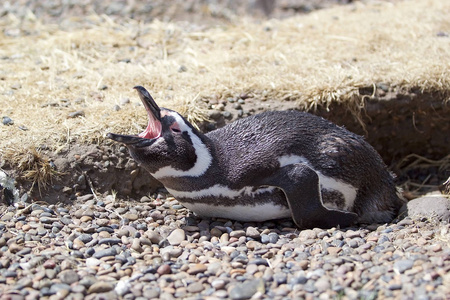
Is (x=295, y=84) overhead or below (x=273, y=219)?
overhead

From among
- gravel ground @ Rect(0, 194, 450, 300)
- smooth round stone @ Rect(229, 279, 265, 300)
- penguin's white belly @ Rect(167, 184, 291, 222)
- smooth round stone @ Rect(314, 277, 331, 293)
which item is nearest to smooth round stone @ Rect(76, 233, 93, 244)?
gravel ground @ Rect(0, 194, 450, 300)

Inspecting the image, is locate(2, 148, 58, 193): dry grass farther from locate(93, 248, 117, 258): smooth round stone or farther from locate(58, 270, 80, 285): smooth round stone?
locate(58, 270, 80, 285): smooth round stone

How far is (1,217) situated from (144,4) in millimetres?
4695

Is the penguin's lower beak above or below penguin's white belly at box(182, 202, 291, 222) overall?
above

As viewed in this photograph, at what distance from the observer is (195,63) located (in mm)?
6039

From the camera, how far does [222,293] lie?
3197 millimetres

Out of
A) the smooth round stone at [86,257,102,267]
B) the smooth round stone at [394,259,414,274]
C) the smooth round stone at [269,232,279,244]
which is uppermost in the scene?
the smooth round stone at [86,257,102,267]

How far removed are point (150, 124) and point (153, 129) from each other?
44 mm

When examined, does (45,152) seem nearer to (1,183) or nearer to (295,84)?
(1,183)

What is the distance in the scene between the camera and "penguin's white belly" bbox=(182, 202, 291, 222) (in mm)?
4172

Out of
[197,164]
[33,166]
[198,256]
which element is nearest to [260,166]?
[197,164]

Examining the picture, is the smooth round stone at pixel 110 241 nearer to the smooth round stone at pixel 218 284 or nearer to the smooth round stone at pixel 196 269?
the smooth round stone at pixel 196 269

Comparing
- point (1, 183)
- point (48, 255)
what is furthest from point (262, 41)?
point (48, 255)

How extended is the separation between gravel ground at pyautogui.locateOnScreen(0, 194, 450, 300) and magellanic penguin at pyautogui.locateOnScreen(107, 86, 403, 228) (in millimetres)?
156
